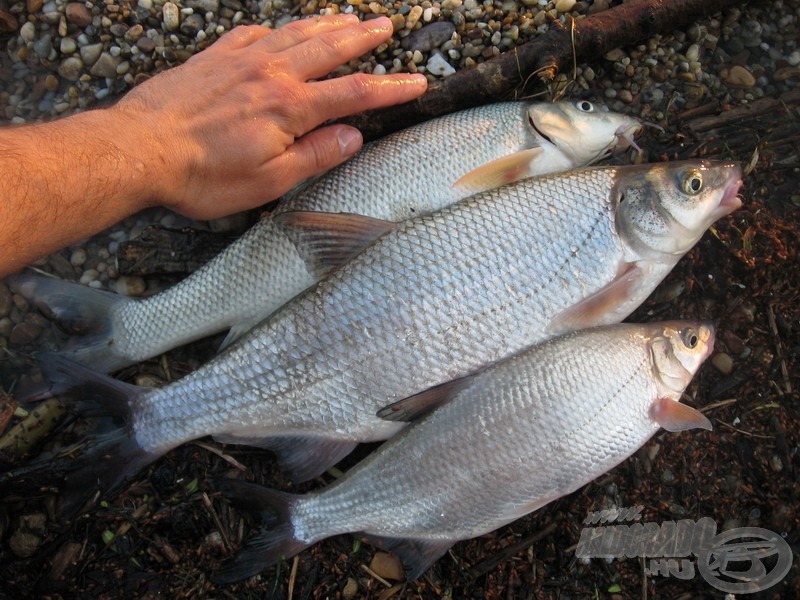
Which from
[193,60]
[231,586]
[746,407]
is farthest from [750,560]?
[193,60]

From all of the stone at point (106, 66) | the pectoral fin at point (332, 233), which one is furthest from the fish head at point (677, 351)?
the stone at point (106, 66)

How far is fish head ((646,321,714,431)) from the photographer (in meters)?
2.29

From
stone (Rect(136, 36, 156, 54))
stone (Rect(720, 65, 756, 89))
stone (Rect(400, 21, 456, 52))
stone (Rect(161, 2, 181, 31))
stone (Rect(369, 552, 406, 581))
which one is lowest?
stone (Rect(369, 552, 406, 581))

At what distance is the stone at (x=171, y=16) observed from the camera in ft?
9.15

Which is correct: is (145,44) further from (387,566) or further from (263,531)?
(387,566)

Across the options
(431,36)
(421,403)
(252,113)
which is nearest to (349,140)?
(252,113)

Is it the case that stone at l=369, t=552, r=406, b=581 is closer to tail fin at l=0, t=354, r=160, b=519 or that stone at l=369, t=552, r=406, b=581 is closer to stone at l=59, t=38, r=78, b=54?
tail fin at l=0, t=354, r=160, b=519

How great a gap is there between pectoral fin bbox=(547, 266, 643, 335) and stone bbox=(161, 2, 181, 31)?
2196mm

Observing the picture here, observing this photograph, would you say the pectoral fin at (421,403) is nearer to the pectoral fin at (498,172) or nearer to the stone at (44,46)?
the pectoral fin at (498,172)

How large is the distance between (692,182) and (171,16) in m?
2.41

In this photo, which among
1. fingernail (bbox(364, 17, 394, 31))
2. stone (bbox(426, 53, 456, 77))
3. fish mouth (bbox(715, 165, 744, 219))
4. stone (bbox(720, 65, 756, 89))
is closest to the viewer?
fish mouth (bbox(715, 165, 744, 219))

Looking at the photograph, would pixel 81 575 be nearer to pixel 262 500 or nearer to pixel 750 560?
pixel 262 500

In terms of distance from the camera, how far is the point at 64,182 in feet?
7.17

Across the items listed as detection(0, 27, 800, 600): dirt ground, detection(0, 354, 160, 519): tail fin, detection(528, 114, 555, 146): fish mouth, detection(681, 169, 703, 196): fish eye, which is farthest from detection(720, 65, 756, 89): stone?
detection(0, 354, 160, 519): tail fin
